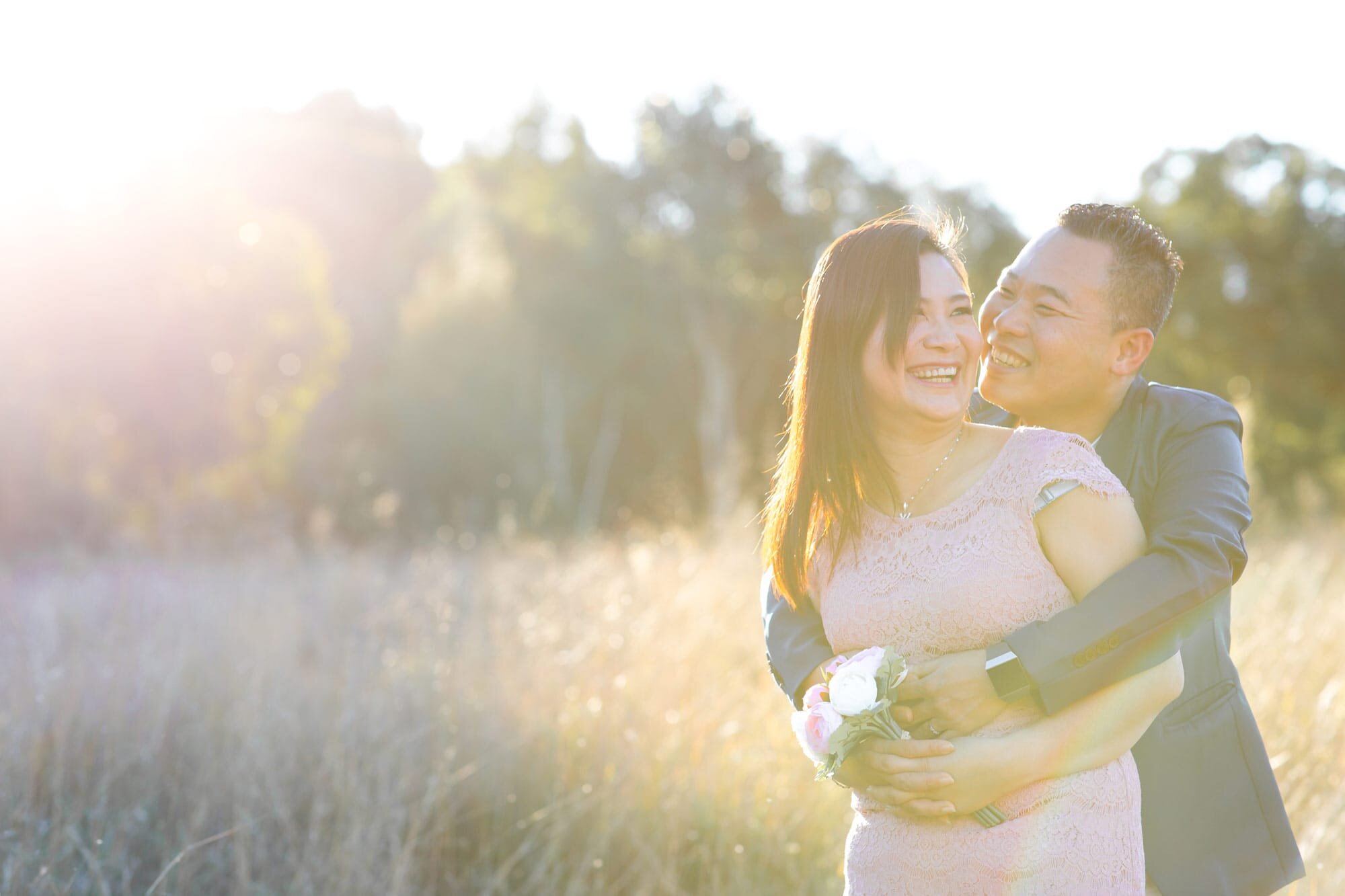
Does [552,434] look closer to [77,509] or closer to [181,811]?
[77,509]

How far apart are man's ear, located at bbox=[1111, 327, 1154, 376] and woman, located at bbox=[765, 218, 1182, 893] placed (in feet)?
1.65

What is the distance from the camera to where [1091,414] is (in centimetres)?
272

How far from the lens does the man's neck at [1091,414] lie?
2.69m

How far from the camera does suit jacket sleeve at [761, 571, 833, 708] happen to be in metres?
2.49

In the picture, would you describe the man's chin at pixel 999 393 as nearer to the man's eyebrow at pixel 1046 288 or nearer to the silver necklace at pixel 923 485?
the man's eyebrow at pixel 1046 288

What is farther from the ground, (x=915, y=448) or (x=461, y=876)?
(x=915, y=448)

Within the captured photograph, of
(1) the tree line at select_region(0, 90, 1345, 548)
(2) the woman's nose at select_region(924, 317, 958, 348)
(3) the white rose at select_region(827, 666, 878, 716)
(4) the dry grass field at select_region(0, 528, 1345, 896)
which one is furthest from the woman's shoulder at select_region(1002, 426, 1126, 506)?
(1) the tree line at select_region(0, 90, 1345, 548)

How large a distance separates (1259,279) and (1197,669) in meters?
17.5

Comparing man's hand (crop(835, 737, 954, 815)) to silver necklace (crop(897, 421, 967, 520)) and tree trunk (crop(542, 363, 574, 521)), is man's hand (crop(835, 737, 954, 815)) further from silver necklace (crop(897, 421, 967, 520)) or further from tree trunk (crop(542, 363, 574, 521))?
tree trunk (crop(542, 363, 574, 521))

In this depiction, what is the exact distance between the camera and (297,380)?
17.6 meters

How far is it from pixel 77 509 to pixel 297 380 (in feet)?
12.7

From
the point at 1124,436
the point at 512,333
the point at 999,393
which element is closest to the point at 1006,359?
the point at 999,393

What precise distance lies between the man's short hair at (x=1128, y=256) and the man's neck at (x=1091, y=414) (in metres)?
0.15

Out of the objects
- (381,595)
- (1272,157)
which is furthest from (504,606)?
(1272,157)
